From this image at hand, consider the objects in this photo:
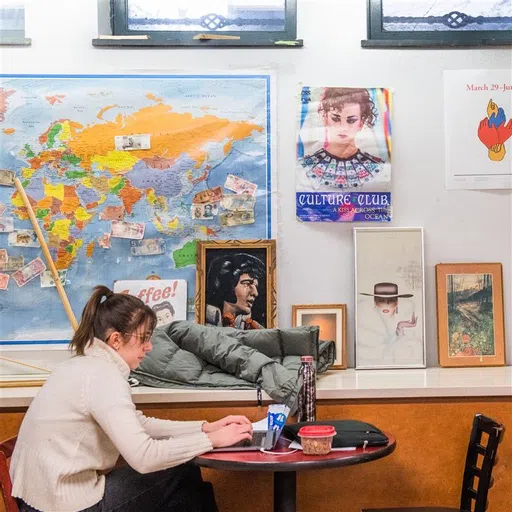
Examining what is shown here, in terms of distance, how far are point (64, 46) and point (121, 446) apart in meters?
1.95

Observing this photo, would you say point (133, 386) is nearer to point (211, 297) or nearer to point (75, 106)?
point (211, 297)

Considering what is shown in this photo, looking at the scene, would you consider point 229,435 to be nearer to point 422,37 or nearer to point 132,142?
point 132,142

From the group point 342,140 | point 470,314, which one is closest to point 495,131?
point 342,140

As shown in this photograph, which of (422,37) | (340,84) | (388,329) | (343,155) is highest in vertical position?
(422,37)

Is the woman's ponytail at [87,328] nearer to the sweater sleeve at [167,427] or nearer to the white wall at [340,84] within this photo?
the sweater sleeve at [167,427]

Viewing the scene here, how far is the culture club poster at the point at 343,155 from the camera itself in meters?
3.37

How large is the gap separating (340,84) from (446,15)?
1.81 ft

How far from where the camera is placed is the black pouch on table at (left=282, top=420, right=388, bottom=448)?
7.54 ft

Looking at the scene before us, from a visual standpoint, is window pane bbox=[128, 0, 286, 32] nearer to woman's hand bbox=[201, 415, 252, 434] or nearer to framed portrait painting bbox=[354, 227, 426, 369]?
framed portrait painting bbox=[354, 227, 426, 369]

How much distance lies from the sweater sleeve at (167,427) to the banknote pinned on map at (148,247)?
0.98 metres

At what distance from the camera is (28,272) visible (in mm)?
3314

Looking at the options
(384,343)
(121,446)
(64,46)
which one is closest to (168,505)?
(121,446)

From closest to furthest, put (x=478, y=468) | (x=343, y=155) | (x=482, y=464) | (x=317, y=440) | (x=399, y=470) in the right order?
(x=317, y=440), (x=482, y=464), (x=478, y=468), (x=399, y=470), (x=343, y=155)

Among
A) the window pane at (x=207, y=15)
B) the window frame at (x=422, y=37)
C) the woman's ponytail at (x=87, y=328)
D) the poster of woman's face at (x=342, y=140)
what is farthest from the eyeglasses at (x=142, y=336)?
the window frame at (x=422, y=37)
